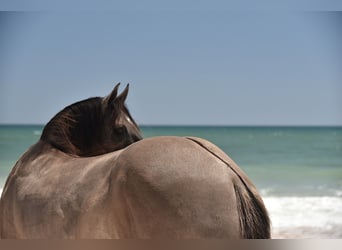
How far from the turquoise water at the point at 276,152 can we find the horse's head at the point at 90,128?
20.3 ft

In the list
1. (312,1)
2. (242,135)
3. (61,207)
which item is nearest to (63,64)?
(312,1)

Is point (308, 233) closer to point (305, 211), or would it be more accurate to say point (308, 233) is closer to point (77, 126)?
point (305, 211)

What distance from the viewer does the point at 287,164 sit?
37.3 ft

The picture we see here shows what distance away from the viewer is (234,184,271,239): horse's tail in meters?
1.13

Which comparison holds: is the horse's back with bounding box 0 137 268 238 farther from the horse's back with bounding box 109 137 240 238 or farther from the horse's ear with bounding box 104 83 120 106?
the horse's ear with bounding box 104 83 120 106

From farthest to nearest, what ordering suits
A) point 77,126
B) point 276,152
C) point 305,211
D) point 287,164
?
point 276,152, point 287,164, point 305,211, point 77,126

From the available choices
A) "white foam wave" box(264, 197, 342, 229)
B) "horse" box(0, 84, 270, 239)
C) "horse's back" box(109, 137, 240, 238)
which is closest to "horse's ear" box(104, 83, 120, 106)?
"horse" box(0, 84, 270, 239)

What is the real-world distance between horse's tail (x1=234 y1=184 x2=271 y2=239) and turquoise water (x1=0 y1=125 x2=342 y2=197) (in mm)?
6717

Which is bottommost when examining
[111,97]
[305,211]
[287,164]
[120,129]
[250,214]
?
[287,164]

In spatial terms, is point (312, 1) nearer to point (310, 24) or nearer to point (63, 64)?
point (310, 24)

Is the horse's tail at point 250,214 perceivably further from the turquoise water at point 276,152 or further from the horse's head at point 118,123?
the turquoise water at point 276,152

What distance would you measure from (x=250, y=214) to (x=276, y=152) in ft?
41.0

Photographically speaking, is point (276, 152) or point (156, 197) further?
point (276, 152)

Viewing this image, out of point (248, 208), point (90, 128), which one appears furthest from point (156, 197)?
point (90, 128)
